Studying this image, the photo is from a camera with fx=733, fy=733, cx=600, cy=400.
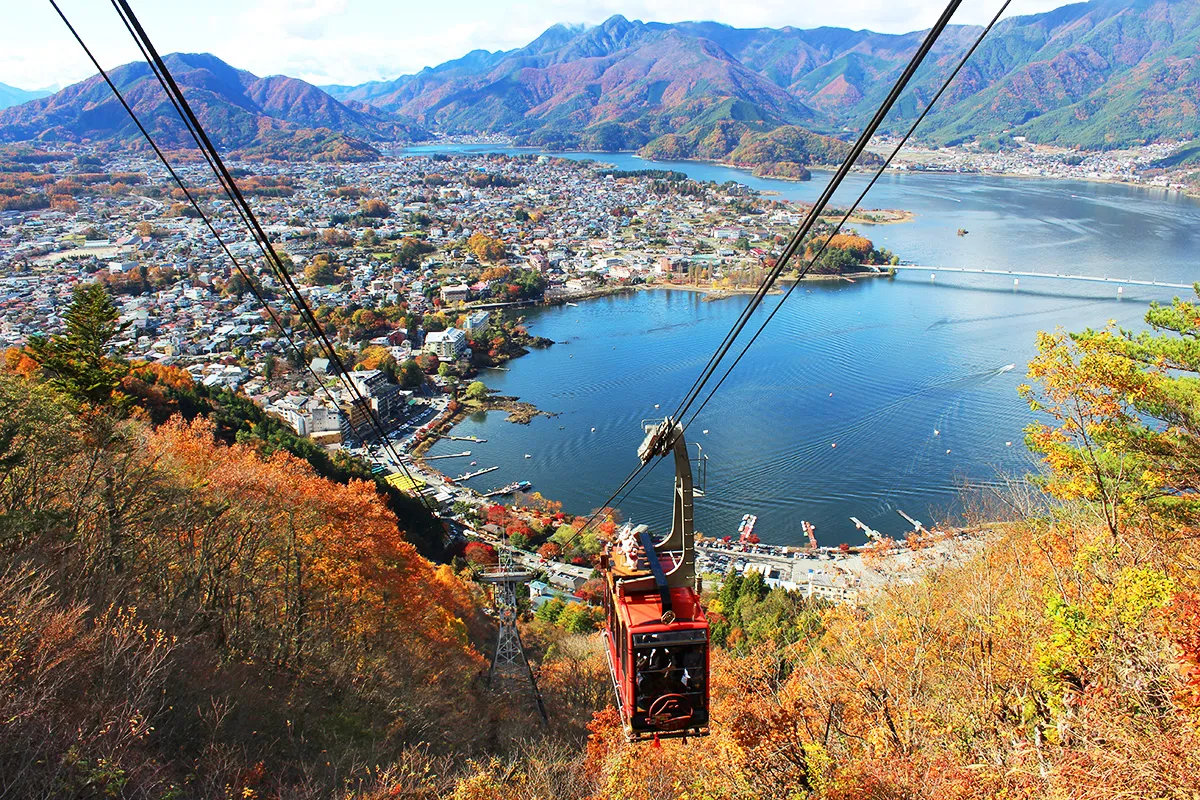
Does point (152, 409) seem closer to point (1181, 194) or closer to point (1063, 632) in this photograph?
point (1063, 632)

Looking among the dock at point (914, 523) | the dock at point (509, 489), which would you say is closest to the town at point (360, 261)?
the dock at point (509, 489)

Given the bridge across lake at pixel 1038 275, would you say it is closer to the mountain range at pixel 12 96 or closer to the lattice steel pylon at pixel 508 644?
the lattice steel pylon at pixel 508 644

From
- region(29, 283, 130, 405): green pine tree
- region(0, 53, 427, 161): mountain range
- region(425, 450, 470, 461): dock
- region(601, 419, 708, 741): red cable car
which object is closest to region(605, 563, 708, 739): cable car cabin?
region(601, 419, 708, 741): red cable car

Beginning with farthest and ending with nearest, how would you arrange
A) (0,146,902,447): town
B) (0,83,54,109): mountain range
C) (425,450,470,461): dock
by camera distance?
1. (0,83,54,109): mountain range
2. (0,146,902,447): town
3. (425,450,470,461): dock

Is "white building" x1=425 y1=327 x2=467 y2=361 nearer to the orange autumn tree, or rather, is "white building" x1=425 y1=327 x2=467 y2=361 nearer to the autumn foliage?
the autumn foliage

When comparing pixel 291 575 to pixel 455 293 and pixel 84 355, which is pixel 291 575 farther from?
pixel 455 293
